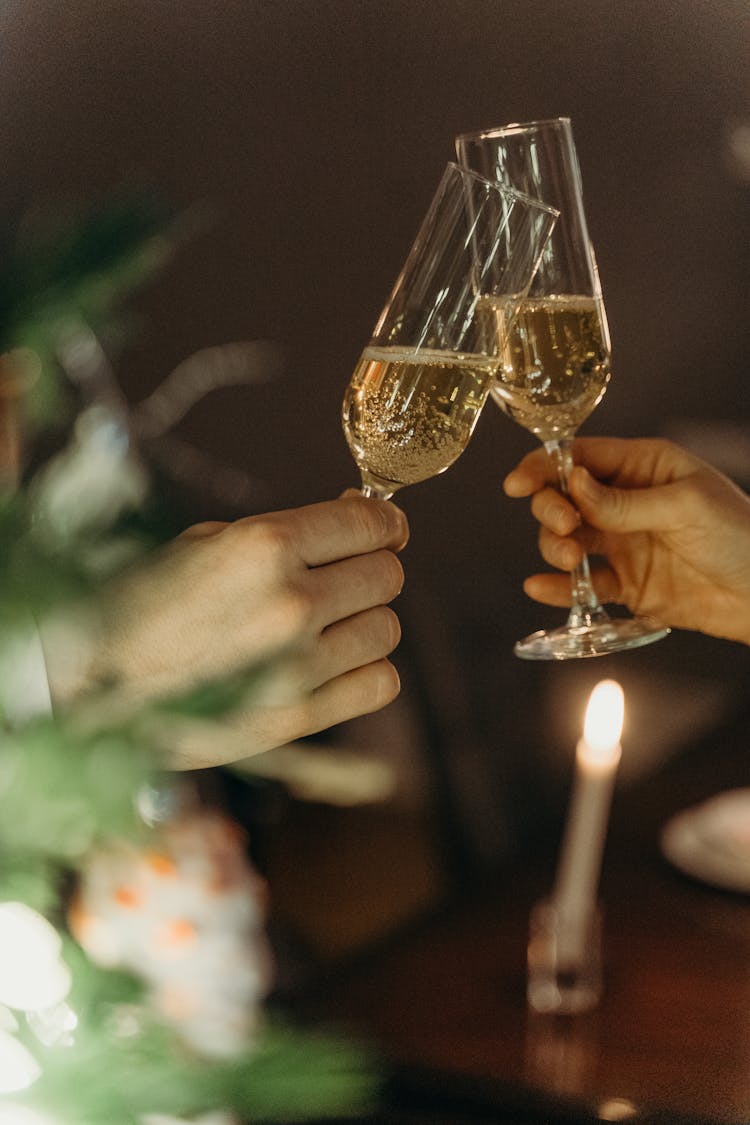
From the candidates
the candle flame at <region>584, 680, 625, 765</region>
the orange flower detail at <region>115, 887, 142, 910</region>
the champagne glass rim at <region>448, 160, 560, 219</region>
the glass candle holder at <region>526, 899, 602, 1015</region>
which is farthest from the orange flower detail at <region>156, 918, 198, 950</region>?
the champagne glass rim at <region>448, 160, 560, 219</region>

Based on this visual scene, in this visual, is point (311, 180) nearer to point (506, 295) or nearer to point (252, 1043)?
point (506, 295)

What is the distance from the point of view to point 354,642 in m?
0.89

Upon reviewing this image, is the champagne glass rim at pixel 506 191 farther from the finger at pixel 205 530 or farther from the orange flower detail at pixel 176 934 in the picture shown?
the orange flower detail at pixel 176 934

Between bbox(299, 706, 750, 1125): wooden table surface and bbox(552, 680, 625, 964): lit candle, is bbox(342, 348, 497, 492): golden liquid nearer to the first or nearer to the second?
bbox(552, 680, 625, 964): lit candle

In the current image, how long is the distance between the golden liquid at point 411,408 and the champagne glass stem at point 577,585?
26 cm

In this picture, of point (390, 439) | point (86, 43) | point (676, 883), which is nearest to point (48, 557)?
point (390, 439)

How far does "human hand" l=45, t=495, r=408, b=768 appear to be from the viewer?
759mm

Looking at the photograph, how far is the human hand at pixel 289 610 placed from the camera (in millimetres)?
759

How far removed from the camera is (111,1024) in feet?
1.12

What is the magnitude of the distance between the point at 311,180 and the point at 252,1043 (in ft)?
6.40

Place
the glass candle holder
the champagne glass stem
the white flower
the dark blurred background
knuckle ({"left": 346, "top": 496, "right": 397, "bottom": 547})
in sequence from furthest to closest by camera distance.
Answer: the dark blurred background → the champagne glass stem → the glass candle holder → knuckle ({"left": 346, "top": 496, "right": 397, "bottom": 547}) → the white flower

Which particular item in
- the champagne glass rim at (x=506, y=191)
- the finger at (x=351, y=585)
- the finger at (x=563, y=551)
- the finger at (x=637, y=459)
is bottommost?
the finger at (x=351, y=585)

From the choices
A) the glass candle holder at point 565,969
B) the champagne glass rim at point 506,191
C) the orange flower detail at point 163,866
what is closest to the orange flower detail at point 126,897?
the orange flower detail at point 163,866

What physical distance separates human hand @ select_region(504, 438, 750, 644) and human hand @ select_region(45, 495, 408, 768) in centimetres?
38
